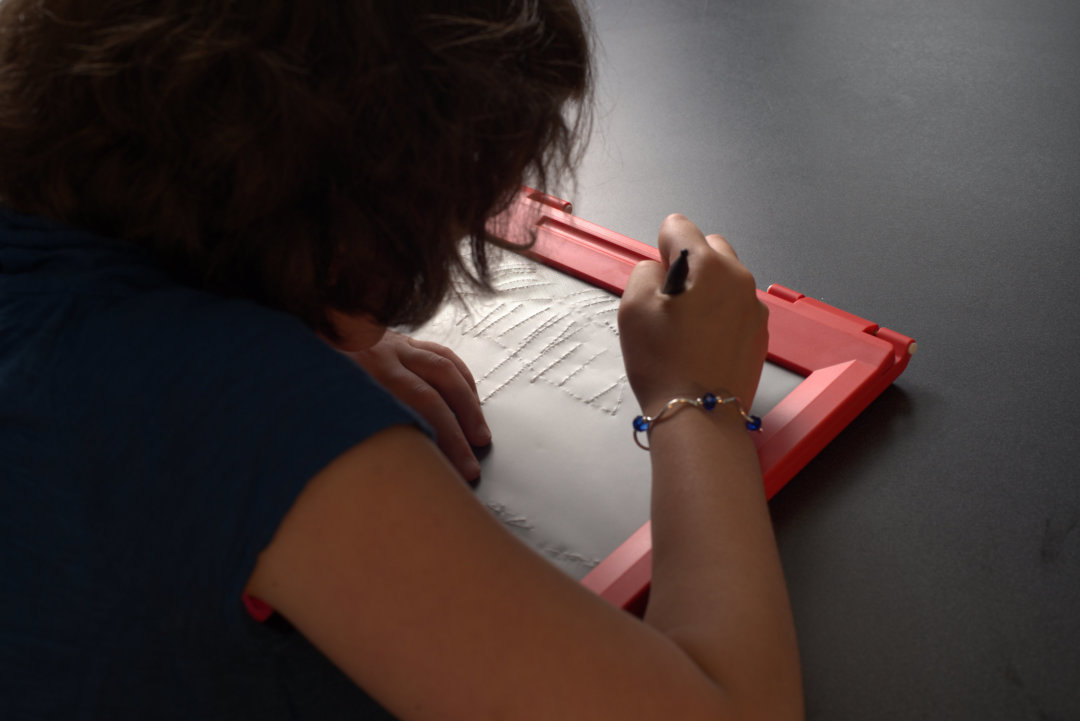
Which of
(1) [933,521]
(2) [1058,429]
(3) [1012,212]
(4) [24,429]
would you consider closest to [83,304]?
(4) [24,429]

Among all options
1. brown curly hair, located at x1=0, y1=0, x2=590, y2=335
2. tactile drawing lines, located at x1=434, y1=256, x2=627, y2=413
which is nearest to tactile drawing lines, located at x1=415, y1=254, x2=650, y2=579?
tactile drawing lines, located at x1=434, y1=256, x2=627, y2=413

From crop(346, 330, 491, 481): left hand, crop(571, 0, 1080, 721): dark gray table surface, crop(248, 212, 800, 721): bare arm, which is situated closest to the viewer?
crop(248, 212, 800, 721): bare arm

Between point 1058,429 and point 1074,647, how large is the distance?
192mm

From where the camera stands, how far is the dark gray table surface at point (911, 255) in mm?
528

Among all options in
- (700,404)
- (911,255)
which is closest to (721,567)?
(700,404)

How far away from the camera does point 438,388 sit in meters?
0.69

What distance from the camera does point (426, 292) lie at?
20.4 inches

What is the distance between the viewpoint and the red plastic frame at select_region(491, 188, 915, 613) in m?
0.57

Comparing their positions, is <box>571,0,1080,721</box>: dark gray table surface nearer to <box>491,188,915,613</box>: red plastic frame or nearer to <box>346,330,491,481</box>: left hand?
<box>491,188,915,613</box>: red plastic frame

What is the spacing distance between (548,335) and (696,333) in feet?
0.60

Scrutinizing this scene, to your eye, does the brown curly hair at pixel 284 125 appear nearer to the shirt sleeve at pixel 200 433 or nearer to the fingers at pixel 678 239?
the shirt sleeve at pixel 200 433

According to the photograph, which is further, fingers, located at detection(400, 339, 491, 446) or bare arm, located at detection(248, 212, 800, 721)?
fingers, located at detection(400, 339, 491, 446)

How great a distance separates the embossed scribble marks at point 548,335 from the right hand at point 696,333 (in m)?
0.08

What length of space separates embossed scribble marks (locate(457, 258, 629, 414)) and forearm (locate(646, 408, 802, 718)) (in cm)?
14
